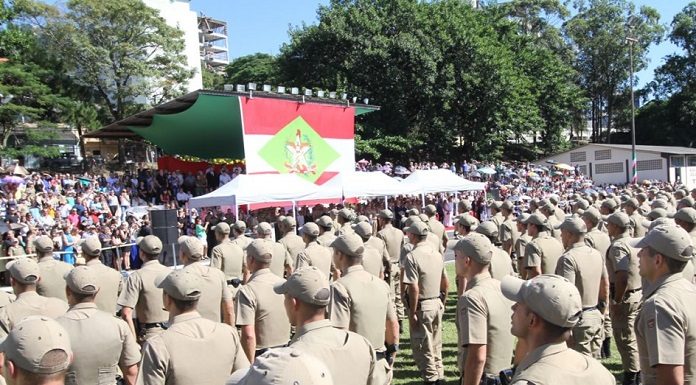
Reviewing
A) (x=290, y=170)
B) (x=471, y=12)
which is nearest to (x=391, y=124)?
(x=471, y=12)

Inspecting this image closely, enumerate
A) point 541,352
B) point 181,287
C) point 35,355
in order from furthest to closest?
1. point 181,287
2. point 541,352
3. point 35,355

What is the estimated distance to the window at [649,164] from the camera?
39.2 meters

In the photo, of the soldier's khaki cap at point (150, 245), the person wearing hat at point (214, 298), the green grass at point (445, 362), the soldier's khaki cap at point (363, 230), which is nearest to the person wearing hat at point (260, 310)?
the person wearing hat at point (214, 298)

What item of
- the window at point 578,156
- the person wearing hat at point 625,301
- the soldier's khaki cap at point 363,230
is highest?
the window at point 578,156

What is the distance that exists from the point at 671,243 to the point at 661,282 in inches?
11.0

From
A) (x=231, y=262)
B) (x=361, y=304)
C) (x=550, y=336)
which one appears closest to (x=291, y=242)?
(x=231, y=262)

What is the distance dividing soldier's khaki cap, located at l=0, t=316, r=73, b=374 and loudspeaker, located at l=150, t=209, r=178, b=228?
12387 millimetres

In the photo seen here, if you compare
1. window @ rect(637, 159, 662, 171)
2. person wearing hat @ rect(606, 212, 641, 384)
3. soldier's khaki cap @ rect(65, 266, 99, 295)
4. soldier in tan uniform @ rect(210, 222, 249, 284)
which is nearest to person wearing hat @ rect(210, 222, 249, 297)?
soldier in tan uniform @ rect(210, 222, 249, 284)

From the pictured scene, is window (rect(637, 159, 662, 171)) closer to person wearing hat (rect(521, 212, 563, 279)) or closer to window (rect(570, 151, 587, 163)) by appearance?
window (rect(570, 151, 587, 163))

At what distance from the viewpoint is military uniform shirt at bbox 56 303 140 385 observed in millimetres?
4086

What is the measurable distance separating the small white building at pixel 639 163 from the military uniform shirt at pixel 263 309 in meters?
38.3

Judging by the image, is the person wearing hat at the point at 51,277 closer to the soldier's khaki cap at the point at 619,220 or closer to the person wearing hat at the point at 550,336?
the person wearing hat at the point at 550,336

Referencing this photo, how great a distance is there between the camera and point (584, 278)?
620 centimetres

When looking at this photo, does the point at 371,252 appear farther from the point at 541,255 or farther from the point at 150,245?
the point at 150,245
